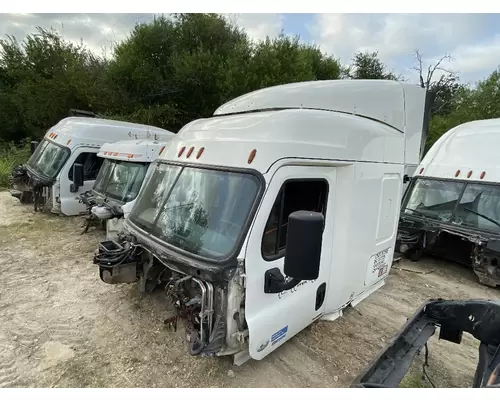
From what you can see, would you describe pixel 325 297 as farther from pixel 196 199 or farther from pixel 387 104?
pixel 387 104

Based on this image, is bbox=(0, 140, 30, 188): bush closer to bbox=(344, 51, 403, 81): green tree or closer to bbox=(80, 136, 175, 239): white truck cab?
bbox=(80, 136, 175, 239): white truck cab

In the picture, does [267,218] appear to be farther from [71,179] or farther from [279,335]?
[71,179]

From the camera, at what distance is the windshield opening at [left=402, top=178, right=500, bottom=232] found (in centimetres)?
602

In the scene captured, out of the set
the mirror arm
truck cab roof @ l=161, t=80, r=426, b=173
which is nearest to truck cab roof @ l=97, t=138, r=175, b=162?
truck cab roof @ l=161, t=80, r=426, b=173

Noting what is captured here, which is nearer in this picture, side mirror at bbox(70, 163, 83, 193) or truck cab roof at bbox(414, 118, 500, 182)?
truck cab roof at bbox(414, 118, 500, 182)

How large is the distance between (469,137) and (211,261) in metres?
6.68

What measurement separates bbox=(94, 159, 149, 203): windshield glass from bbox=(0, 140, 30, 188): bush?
30.3 ft

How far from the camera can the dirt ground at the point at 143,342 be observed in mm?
3258

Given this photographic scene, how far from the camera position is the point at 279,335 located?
329cm

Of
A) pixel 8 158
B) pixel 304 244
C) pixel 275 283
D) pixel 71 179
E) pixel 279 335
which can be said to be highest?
pixel 304 244

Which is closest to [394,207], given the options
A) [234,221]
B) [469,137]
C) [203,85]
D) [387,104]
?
[387,104]

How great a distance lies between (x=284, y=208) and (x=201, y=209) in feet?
2.60

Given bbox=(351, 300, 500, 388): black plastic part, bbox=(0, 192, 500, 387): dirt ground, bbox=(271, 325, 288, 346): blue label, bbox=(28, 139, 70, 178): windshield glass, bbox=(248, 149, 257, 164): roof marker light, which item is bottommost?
bbox=(0, 192, 500, 387): dirt ground

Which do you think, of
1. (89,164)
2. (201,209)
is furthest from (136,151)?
(201,209)
